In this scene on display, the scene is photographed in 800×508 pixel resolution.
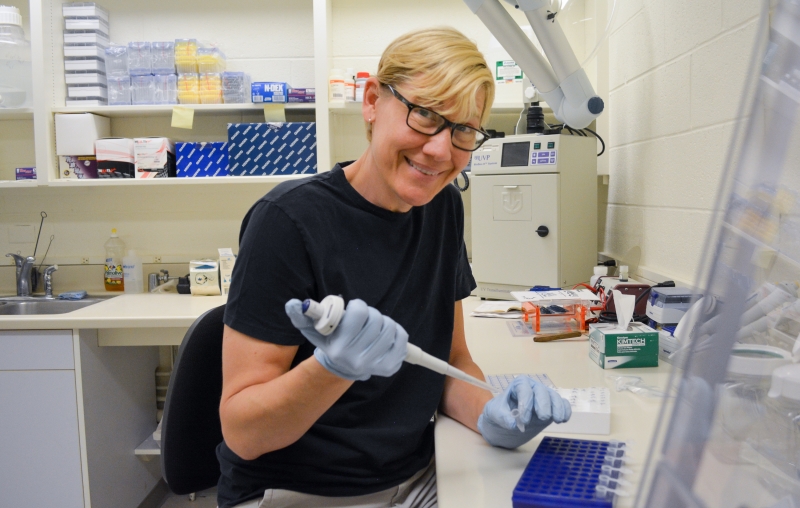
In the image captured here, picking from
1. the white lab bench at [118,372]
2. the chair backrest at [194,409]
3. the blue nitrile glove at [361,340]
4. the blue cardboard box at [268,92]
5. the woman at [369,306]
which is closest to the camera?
the blue nitrile glove at [361,340]

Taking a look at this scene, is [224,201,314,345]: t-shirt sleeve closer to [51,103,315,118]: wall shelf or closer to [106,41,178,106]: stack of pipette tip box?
[51,103,315,118]: wall shelf

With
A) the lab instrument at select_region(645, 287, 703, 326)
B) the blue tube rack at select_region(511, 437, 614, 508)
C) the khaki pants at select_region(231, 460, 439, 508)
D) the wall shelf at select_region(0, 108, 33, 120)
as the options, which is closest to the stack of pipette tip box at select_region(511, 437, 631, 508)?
the blue tube rack at select_region(511, 437, 614, 508)

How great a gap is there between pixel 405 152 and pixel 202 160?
172 centimetres

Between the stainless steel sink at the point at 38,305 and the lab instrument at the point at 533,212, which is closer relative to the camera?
the lab instrument at the point at 533,212

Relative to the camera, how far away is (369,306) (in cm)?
90

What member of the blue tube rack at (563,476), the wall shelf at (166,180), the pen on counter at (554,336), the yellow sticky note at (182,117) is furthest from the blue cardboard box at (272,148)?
the blue tube rack at (563,476)

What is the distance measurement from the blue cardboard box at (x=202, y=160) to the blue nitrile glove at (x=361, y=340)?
1.96m

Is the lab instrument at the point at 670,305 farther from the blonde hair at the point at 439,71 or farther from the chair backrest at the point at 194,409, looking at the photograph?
the chair backrest at the point at 194,409

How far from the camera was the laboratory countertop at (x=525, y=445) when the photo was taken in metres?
0.81

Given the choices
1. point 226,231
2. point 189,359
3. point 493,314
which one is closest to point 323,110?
point 226,231

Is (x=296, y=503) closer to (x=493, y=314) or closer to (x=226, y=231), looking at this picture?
(x=493, y=314)

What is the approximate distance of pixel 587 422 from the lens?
0.96 metres

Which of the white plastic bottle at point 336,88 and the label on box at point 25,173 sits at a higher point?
the white plastic bottle at point 336,88

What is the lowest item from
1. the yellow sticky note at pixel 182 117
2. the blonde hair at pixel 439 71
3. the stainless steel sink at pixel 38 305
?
the stainless steel sink at pixel 38 305
